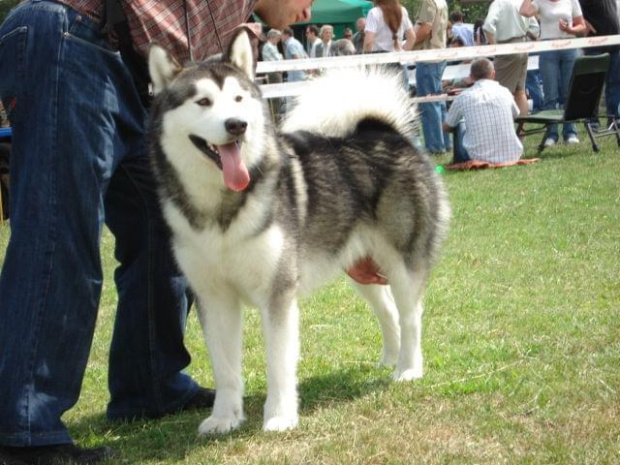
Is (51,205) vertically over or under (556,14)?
over

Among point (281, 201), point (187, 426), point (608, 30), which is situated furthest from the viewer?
point (608, 30)

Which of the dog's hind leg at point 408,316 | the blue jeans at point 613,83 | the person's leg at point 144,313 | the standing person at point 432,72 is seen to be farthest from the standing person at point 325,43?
the person's leg at point 144,313

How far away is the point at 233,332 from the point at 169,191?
1.97 ft

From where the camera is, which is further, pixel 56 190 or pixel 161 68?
pixel 161 68

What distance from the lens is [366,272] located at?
173 inches

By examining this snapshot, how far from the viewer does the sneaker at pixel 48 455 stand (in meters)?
3.10

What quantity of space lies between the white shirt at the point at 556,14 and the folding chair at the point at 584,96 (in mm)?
1523

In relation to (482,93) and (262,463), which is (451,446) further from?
(482,93)

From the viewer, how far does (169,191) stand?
3426 mm

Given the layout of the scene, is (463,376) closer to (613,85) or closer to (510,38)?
(613,85)

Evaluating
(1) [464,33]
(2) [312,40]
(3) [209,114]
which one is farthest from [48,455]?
(2) [312,40]

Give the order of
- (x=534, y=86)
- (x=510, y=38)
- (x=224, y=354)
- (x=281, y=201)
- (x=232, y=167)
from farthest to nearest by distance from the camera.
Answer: (x=534, y=86)
(x=510, y=38)
(x=224, y=354)
(x=281, y=201)
(x=232, y=167)

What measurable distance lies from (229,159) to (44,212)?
62cm

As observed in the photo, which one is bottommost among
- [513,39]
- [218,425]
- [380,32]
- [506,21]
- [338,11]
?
[338,11]
